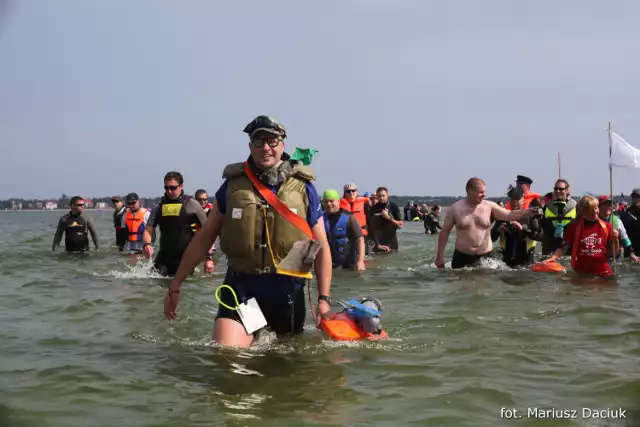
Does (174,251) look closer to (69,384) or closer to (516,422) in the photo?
(69,384)

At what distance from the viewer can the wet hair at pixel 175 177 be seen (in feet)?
35.1

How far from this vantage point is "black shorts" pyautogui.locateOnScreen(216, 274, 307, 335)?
5.77 meters

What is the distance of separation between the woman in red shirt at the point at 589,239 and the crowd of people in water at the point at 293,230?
1 centimetres

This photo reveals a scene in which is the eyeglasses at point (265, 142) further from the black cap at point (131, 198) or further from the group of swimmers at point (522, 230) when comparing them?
the black cap at point (131, 198)

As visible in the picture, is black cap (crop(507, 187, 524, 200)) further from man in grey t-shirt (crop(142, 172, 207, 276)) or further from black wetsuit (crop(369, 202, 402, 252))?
man in grey t-shirt (crop(142, 172, 207, 276))

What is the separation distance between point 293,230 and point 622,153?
7337mm

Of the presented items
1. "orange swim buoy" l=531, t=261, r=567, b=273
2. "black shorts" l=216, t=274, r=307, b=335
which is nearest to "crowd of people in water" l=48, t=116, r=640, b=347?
"black shorts" l=216, t=274, r=307, b=335

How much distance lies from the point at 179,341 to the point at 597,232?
21.7ft

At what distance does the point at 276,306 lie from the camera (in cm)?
585

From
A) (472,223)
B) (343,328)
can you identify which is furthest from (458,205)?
(343,328)

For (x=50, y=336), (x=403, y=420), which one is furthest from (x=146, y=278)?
(x=403, y=420)

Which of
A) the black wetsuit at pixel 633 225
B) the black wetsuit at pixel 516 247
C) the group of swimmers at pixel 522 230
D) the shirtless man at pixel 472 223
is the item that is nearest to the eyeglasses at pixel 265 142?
the group of swimmers at pixel 522 230

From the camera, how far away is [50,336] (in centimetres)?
740

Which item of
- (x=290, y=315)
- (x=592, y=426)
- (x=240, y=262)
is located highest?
Result: (x=240, y=262)
